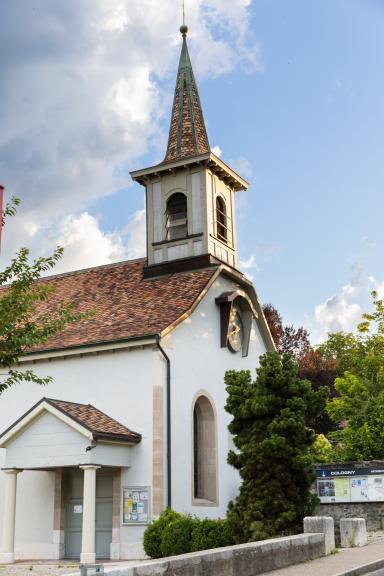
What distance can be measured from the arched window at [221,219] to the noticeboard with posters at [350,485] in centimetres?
1030

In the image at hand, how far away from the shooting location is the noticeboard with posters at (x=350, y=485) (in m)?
17.7

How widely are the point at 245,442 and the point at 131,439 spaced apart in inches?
140

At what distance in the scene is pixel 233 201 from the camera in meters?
27.2

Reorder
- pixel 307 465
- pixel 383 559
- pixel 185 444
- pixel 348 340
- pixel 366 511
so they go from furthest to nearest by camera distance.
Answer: pixel 348 340
pixel 185 444
pixel 366 511
pixel 307 465
pixel 383 559

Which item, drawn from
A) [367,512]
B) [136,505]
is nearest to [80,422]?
[136,505]

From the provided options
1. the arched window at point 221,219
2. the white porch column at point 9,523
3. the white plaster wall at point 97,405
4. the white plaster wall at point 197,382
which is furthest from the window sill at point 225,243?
the white porch column at point 9,523

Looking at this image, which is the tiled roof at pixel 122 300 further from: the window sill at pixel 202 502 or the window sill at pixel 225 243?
the window sill at pixel 202 502

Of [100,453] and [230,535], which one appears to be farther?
[100,453]

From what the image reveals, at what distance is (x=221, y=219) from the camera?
2653 cm

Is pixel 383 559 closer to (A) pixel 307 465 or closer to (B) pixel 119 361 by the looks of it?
(A) pixel 307 465

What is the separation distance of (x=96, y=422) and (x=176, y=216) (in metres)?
9.44

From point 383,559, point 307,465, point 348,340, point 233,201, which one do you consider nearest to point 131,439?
point 307,465

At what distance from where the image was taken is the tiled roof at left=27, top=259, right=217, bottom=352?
69.1 ft

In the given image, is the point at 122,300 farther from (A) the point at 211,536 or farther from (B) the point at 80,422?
(A) the point at 211,536
